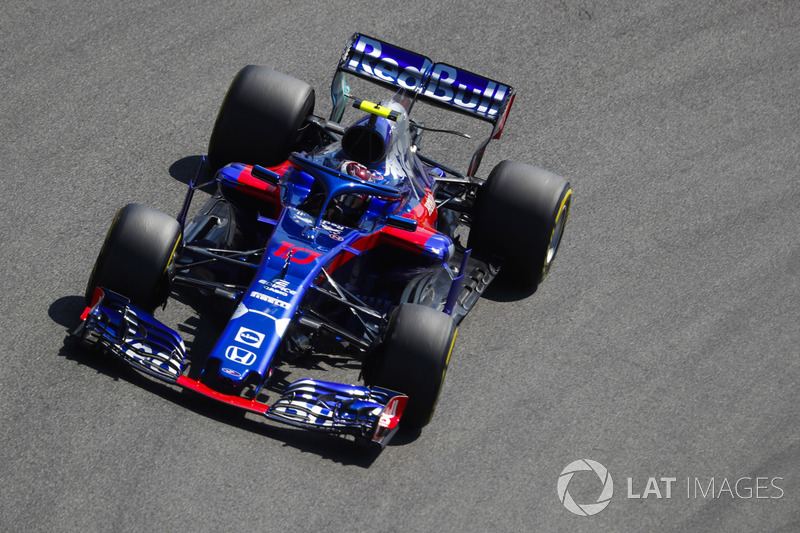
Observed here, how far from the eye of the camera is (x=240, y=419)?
890 centimetres

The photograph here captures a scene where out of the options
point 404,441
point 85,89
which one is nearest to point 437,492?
point 404,441

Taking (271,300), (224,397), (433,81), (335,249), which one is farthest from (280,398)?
(433,81)

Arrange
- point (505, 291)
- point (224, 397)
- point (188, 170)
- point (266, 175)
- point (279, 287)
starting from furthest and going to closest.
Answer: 1. point (188, 170)
2. point (505, 291)
3. point (266, 175)
4. point (279, 287)
5. point (224, 397)

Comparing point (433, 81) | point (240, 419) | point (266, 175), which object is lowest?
point (240, 419)

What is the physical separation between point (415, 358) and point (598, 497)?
178 centimetres

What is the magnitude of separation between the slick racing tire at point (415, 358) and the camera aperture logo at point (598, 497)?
3.90 ft

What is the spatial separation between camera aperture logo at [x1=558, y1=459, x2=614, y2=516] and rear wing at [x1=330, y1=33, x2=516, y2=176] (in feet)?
10.9

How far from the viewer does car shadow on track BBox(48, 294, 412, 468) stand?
29.0 ft

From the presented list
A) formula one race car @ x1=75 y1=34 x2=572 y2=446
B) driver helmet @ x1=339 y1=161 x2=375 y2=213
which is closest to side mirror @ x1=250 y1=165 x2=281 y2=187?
formula one race car @ x1=75 y1=34 x2=572 y2=446

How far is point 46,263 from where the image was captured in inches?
411

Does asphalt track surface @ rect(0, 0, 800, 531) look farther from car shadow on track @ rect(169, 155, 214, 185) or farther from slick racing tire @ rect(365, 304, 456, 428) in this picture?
slick racing tire @ rect(365, 304, 456, 428)

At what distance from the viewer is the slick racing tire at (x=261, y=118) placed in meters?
11.5

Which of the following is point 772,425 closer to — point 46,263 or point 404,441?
point 404,441

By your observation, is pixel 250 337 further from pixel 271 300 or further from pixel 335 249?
pixel 335 249
